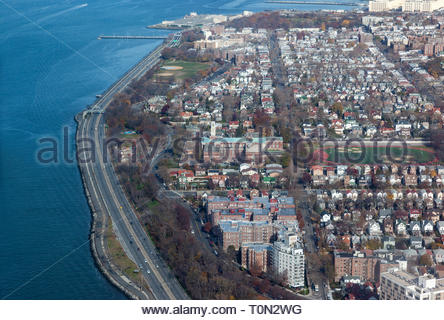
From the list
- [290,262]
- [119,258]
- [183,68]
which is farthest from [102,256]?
[183,68]

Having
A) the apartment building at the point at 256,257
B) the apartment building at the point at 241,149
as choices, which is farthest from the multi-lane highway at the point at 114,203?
the apartment building at the point at 241,149

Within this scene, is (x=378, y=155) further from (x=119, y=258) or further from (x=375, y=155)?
(x=119, y=258)

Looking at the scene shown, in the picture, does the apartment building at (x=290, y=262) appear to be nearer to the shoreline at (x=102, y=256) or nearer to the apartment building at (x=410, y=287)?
the apartment building at (x=410, y=287)

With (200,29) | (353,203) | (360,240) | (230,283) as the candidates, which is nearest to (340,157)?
(353,203)

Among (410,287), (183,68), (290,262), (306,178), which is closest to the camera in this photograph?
(410,287)

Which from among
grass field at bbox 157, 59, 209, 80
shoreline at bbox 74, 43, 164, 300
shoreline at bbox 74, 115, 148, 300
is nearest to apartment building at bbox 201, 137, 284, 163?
shoreline at bbox 74, 43, 164, 300

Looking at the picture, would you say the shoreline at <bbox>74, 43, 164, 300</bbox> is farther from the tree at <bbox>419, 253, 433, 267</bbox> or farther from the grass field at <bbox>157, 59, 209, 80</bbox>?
the grass field at <bbox>157, 59, 209, 80</bbox>
